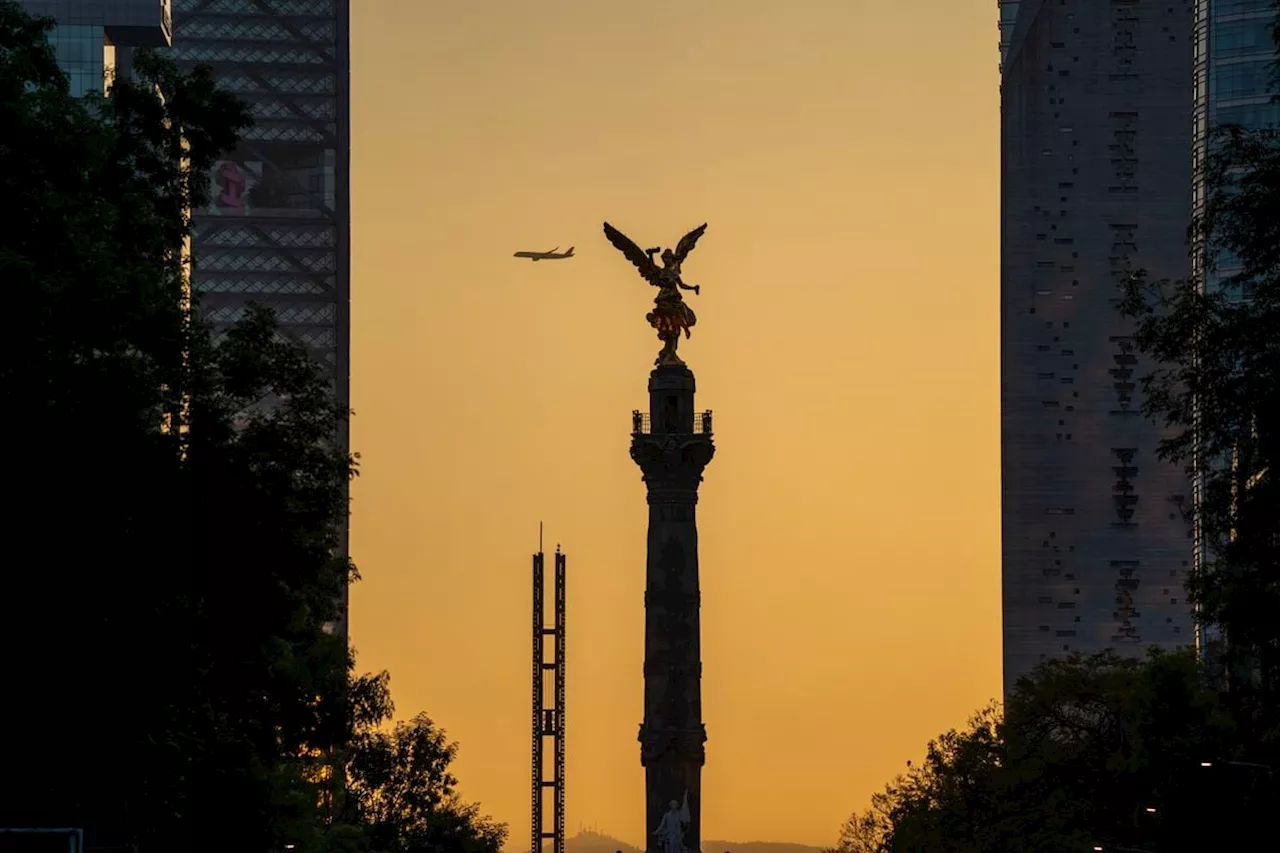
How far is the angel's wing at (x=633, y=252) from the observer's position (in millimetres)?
166625

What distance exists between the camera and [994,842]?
12756 cm

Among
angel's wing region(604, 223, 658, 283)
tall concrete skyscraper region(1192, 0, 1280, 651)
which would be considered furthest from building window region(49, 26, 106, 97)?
tall concrete skyscraper region(1192, 0, 1280, 651)

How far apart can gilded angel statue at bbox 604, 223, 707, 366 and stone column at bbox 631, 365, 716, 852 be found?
7034 millimetres

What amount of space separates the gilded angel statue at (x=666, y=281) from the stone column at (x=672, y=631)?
23.1 ft

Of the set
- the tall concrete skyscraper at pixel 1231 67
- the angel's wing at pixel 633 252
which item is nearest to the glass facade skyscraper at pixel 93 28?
the angel's wing at pixel 633 252

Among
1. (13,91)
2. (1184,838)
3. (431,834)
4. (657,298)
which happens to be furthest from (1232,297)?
(13,91)

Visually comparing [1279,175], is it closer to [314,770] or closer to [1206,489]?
[1206,489]

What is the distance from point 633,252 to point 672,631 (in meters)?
20.9

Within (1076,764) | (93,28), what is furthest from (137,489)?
(93,28)

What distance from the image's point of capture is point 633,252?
167 metres

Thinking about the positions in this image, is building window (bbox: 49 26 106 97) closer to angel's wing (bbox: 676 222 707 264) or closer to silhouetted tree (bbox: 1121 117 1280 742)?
angel's wing (bbox: 676 222 707 264)

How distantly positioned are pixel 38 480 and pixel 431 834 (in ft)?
265

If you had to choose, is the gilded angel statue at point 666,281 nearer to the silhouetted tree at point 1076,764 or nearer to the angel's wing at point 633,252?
the angel's wing at point 633,252

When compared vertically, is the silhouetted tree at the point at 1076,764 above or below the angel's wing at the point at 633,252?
below
